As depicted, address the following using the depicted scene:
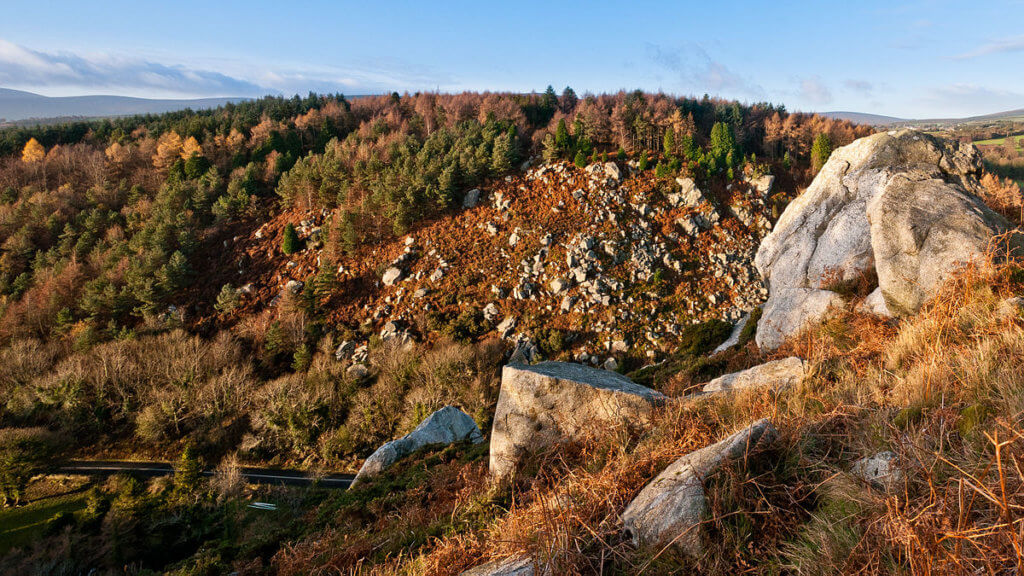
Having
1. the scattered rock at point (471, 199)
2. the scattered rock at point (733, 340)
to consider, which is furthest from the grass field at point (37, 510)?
the scattered rock at point (471, 199)

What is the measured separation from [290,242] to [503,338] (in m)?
27.8

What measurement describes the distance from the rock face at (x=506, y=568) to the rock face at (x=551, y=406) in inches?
86.5

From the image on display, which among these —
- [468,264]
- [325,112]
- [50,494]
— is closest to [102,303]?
[50,494]

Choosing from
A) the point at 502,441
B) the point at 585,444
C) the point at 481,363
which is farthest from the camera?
the point at 481,363

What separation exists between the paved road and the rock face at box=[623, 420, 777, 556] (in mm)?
29980

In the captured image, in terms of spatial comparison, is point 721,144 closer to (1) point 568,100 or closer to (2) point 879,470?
(1) point 568,100

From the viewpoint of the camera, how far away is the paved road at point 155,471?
29.5m

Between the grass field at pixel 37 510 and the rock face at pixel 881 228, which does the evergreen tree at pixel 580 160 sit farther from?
the grass field at pixel 37 510

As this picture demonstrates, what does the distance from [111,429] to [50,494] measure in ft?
23.2

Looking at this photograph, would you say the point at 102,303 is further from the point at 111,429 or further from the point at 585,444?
the point at 585,444

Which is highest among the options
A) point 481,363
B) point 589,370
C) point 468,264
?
point 589,370

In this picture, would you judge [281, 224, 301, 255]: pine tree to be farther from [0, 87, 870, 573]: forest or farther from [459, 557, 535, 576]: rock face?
[459, 557, 535, 576]: rock face

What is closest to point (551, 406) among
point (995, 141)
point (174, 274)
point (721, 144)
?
point (174, 274)

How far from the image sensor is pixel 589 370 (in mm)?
7926
